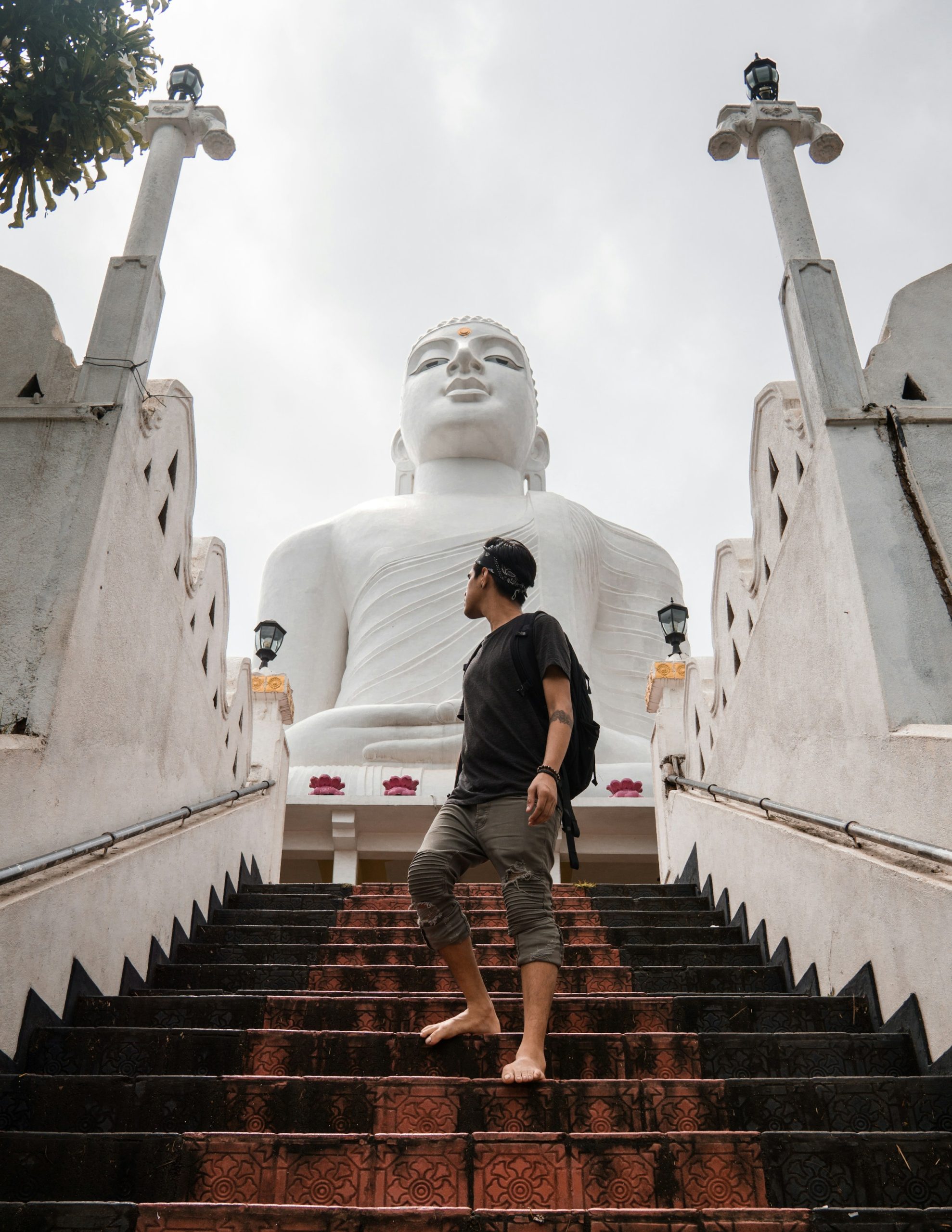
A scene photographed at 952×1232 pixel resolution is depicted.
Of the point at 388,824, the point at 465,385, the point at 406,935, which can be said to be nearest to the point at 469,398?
the point at 465,385

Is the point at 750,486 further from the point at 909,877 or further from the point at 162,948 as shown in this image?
the point at 162,948

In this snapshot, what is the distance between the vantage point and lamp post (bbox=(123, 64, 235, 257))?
5672 millimetres

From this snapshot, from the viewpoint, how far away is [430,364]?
1406 cm

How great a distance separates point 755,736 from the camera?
5.47 m

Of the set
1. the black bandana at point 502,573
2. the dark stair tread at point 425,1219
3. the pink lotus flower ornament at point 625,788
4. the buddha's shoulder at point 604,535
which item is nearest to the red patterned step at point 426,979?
the black bandana at point 502,573

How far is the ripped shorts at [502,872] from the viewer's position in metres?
3.20

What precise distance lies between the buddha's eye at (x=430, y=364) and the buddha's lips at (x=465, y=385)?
0.45 metres

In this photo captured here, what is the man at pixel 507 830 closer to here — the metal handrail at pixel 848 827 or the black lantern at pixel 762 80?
the metal handrail at pixel 848 827

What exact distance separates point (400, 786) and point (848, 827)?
6003mm

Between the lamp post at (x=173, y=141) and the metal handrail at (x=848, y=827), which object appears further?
the lamp post at (x=173, y=141)

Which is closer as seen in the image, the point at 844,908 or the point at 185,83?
the point at 844,908

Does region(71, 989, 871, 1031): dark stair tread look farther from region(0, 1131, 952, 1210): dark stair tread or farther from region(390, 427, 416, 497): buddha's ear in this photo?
region(390, 427, 416, 497): buddha's ear

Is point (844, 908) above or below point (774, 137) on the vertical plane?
below

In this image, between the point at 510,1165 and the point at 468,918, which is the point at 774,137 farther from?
the point at 510,1165
